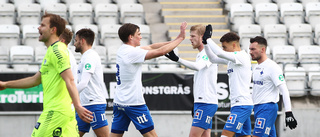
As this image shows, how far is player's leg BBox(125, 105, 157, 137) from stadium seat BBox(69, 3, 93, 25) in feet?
28.6

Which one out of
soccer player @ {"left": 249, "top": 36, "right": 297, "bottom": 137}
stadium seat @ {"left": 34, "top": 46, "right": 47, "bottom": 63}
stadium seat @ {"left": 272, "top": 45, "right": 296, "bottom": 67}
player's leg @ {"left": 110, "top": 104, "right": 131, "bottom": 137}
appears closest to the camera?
player's leg @ {"left": 110, "top": 104, "right": 131, "bottom": 137}

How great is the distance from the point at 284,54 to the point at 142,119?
325 inches

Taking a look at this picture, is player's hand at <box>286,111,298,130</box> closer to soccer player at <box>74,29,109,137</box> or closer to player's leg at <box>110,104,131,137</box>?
player's leg at <box>110,104,131,137</box>

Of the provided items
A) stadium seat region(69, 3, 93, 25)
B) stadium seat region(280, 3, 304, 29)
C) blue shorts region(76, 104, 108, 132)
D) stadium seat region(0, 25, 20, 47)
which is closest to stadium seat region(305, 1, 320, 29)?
stadium seat region(280, 3, 304, 29)

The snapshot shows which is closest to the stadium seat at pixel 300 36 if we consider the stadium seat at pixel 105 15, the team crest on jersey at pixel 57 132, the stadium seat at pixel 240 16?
the stadium seat at pixel 240 16

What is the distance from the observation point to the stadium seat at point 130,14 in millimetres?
16000

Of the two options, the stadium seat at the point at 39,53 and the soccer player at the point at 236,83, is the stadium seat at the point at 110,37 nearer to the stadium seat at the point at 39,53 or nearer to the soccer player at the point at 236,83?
the stadium seat at the point at 39,53

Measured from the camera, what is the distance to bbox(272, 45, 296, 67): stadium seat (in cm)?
1458

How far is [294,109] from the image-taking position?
12.7m

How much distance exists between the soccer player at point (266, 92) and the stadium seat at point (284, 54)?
620cm

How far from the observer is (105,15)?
1600 cm

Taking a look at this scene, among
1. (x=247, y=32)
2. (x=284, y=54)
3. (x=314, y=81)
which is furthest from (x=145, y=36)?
(x=314, y=81)

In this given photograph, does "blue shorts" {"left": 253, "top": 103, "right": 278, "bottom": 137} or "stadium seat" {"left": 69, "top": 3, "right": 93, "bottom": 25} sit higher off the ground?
"stadium seat" {"left": 69, "top": 3, "right": 93, "bottom": 25}

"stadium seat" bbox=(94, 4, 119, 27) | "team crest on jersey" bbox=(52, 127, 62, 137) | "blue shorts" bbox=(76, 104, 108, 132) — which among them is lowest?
"blue shorts" bbox=(76, 104, 108, 132)
